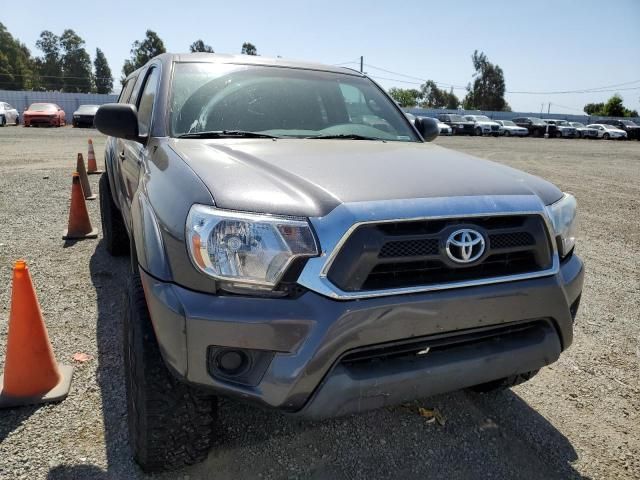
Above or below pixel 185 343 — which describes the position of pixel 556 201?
above

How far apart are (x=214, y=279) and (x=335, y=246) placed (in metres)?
0.41

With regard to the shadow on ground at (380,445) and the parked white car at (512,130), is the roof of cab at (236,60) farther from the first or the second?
the parked white car at (512,130)

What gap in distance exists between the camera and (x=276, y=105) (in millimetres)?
3045

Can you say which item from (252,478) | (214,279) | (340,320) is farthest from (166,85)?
Result: (252,478)

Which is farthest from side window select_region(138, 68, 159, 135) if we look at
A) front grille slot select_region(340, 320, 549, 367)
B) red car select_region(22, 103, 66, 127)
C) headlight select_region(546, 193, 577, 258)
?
red car select_region(22, 103, 66, 127)

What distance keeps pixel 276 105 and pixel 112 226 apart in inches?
101

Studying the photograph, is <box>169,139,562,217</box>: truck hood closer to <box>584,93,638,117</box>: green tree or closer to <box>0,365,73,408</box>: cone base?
<box>0,365,73,408</box>: cone base

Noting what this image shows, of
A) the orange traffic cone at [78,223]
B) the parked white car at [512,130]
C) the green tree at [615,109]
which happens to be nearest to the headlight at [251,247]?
the orange traffic cone at [78,223]

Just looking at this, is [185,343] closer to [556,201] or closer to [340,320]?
[340,320]

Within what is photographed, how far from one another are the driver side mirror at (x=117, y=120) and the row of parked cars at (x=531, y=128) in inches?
1381

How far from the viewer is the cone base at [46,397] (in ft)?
8.27

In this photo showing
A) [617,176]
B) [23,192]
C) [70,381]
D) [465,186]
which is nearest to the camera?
[465,186]

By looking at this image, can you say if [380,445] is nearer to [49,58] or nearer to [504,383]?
[504,383]

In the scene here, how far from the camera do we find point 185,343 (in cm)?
166
